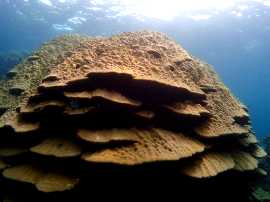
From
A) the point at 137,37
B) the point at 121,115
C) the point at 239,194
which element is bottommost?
the point at 239,194

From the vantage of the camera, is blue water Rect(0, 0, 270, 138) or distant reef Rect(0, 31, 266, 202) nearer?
distant reef Rect(0, 31, 266, 202)

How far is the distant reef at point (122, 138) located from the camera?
364cm

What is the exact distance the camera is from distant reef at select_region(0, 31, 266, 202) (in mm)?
3639

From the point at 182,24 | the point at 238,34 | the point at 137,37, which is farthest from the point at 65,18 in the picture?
the point at 137,37

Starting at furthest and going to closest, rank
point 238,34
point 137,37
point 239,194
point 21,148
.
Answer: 1. point 238,34
2. point 137,37
3. point 239,194
4. point 21,148

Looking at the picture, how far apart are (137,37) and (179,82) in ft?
5.62

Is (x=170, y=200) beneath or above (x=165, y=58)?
beneath

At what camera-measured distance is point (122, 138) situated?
3654 mm

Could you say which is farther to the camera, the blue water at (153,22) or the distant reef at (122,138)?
the blue water at (153,22)

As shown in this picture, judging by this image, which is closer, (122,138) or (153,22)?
(122,138)

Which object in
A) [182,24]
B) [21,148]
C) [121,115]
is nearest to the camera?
[121,115]

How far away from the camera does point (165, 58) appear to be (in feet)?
17.2

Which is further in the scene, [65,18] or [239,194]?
[65,18]

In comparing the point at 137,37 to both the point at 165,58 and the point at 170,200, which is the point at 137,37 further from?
the point at 170,200
